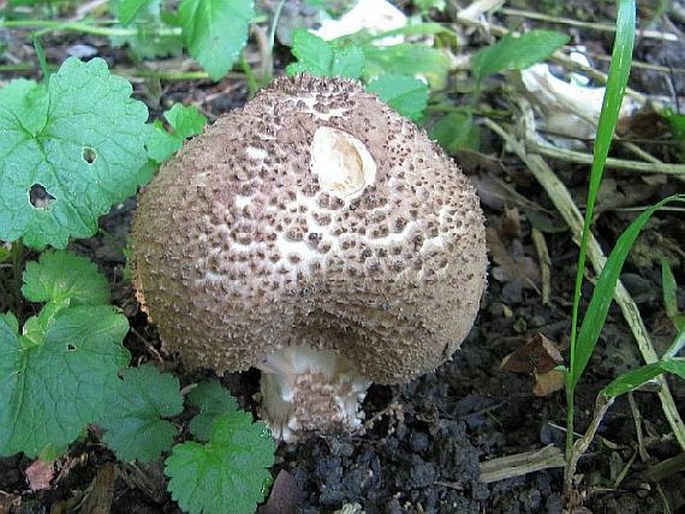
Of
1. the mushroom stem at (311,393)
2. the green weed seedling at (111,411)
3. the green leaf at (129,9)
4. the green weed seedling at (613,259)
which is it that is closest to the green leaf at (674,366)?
the green weed seedling at (613,259)

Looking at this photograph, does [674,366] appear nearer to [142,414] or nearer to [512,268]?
[512,268]

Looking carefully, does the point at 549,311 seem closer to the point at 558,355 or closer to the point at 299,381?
the point at 558,355

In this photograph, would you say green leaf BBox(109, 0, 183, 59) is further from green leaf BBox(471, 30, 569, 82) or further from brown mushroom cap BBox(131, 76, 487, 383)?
brown mushroom cap BBox(131, 76, 487, 383)

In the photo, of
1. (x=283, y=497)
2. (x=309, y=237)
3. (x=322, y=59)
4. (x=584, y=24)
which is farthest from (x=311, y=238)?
(x=584, y=24)

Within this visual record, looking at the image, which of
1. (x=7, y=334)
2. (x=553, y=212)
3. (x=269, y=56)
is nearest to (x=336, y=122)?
(x=7, y=334)

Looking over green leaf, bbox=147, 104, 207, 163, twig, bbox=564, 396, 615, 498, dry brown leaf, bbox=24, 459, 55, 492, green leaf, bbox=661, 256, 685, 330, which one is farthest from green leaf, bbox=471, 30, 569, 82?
dry brown leaf, bbox=24, 459, 55, 492

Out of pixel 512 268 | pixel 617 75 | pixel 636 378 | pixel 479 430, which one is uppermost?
pixel 617 75
